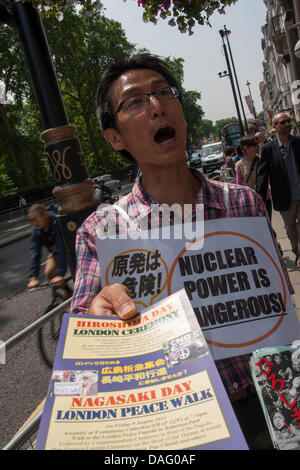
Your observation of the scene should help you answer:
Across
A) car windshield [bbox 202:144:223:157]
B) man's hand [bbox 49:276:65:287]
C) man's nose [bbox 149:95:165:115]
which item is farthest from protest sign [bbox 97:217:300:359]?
car windshield [bbox 202:144:223:157]

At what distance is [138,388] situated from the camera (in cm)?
77

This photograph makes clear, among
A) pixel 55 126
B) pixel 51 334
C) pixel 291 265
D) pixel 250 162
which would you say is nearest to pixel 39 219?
pixel 51 334

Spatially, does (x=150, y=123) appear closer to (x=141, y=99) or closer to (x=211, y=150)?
(x=141, y=99)

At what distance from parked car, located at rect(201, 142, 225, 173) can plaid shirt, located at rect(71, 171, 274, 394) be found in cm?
3058

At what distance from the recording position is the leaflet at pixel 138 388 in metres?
0.67

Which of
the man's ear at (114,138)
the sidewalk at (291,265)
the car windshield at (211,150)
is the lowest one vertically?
the sidewalk at (291,265)

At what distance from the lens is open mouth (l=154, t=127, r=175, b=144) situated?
1.33 metres

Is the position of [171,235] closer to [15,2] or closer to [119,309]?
[119,309]

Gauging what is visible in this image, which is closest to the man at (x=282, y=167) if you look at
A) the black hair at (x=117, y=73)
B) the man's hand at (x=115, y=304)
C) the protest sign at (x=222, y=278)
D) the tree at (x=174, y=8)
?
the tree at (x=174, y=8)

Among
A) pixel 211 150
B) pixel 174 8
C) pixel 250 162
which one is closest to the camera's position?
pixel 174 8

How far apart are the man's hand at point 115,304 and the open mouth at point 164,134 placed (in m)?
0.58

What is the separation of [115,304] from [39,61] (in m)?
2.68

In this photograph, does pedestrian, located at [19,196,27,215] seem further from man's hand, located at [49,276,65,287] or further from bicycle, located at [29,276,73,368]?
man's hand, located at [49,276,65,287]

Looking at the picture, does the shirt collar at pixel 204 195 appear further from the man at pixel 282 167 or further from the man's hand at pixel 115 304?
the man at pixel 282 167
